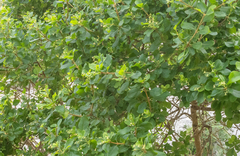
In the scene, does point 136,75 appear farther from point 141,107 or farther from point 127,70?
point 141,107

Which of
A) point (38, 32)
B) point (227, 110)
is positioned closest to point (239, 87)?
point (227, 110)

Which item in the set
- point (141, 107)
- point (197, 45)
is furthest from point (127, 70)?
point (197, 45)

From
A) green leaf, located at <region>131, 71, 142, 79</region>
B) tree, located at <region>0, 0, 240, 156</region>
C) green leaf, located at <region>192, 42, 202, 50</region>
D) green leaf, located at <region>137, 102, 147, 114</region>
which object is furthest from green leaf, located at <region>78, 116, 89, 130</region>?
green leaf, located at <region>192, 42, 202, 50</region>

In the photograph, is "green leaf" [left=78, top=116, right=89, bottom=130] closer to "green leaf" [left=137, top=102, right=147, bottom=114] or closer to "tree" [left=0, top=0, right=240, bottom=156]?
"tree" [left=0, top=0, right=240, bottom=156]

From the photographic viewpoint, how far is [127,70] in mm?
1119

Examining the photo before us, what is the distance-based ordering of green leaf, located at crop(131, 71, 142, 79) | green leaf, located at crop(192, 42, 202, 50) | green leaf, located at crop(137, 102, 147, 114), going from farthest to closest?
green leaf, located at crop(137, 102, 147, 114) → green leaf, located at crop(131, 71, 142, 79) → green leaf, located at crop(192, 42, 202, 50)

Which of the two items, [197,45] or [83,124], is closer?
[197,45]

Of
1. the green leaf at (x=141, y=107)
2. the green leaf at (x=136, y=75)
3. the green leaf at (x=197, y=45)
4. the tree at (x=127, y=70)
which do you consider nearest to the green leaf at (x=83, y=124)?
the tree at (x=127, y=70)

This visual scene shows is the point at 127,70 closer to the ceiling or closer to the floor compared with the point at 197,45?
closer to the floor

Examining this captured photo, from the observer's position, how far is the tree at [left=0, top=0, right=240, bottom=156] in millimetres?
1052

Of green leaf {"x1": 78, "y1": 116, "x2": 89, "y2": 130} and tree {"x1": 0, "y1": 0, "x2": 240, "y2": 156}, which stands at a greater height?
tree {"x1": 0, "y1": 0, "x2": 240, "y2": 156}

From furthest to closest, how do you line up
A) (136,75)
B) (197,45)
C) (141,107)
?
(141,107) < (136,75) < (197,45)

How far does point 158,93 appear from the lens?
46.6 inches

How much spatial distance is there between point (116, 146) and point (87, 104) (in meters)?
0.50
